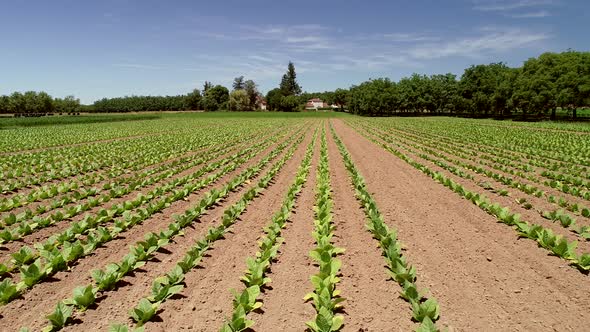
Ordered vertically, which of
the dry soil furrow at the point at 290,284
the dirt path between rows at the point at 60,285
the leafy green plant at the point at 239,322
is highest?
the leafy green plant at the point at 239,322

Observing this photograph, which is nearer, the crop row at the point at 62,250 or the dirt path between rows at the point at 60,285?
the dirt path between rows at the point at 60,285

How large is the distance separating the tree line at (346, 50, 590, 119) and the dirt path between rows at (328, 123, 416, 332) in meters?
65.3

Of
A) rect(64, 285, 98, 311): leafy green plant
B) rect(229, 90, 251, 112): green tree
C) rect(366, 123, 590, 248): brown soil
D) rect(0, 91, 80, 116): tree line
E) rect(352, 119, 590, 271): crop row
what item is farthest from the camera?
rect(229, 90, 251, 112): green tree

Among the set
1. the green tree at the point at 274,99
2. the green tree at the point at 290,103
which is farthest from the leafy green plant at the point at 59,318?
the green tree at the point at 274,99

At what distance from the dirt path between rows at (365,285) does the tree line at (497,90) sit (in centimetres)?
6529

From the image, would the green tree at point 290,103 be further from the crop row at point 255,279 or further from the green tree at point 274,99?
the crop row at point 255,279

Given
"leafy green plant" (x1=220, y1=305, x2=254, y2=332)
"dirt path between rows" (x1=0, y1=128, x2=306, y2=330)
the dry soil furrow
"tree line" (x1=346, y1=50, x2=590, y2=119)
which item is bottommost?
the dry soil furrow

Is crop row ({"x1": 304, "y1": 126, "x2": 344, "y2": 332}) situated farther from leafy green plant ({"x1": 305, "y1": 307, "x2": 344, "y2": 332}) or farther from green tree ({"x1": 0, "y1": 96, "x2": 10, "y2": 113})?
green tree ({"x1": 0, "y1": 96, "x2": 10, "y2": 113})

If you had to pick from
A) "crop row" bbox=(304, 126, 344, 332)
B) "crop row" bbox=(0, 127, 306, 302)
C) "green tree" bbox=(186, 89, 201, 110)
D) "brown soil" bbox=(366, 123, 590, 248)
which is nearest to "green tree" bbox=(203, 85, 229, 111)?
"green tree" bbox=(186, 89, 201, 110)

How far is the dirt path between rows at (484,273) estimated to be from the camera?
4301 mm

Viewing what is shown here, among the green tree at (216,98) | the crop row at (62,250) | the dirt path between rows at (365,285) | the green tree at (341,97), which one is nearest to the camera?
the dirt path between rows at (365,285)

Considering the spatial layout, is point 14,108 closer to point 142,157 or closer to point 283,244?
point 142,157

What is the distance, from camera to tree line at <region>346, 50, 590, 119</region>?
5759 centimetres

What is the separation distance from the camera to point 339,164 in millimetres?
16453
